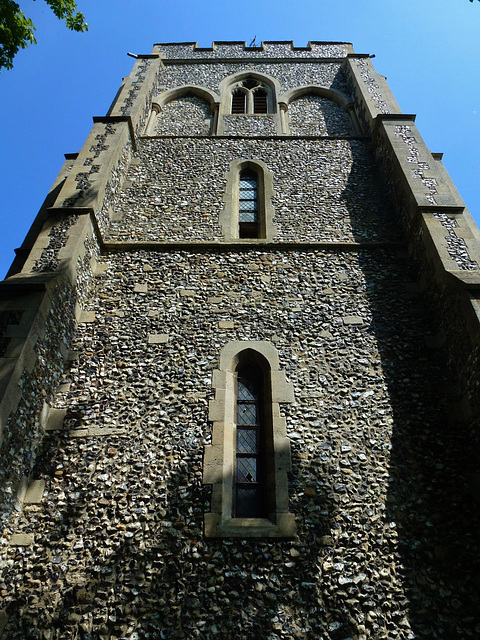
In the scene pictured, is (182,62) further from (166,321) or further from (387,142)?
(166,321)

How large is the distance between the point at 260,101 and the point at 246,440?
11.4 m

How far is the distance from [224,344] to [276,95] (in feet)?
32.8

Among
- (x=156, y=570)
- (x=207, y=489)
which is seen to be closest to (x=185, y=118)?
(x=207, y=489)

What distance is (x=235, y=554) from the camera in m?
4.50

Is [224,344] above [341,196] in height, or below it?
below

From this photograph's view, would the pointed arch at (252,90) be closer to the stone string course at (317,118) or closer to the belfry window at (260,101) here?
the belfry window at (260,101)

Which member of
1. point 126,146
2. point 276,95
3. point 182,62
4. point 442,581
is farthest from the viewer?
point 182,62

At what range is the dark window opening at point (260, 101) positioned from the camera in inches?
508

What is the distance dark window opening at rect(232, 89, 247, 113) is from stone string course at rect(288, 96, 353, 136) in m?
1.42

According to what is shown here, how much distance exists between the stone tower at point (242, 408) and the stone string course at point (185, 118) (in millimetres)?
2937

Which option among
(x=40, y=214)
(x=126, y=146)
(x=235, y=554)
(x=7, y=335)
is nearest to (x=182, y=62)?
(x=126, y=146)

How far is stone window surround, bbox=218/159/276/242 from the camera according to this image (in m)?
8.22

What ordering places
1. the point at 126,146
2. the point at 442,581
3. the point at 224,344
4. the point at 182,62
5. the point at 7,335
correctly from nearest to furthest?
1. the point at 442,581
2. the point at 7,335
3. the point at 224,344
4. the point at 126,146
5. the point at 182,62

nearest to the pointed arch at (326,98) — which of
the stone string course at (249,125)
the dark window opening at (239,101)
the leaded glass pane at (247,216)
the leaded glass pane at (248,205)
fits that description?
the stone string course at (249,125)
